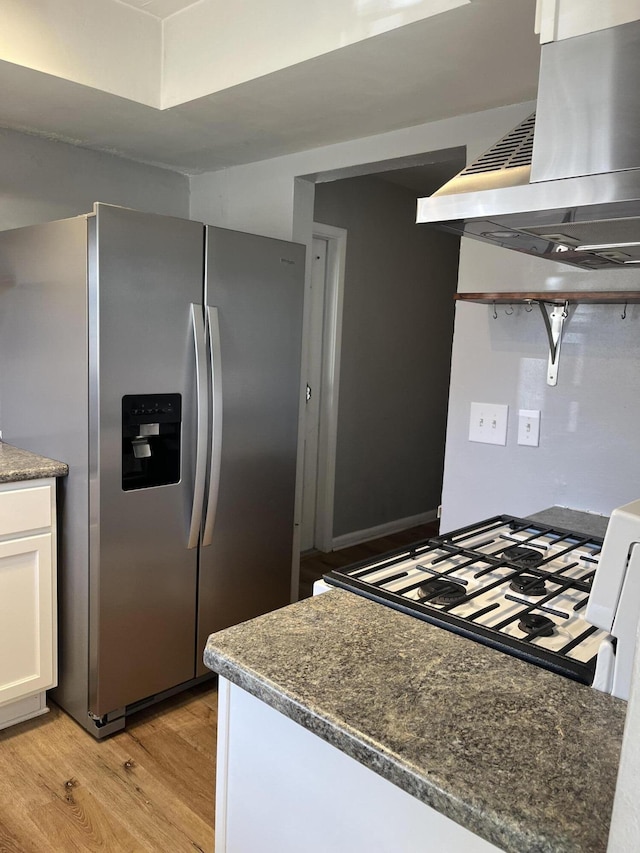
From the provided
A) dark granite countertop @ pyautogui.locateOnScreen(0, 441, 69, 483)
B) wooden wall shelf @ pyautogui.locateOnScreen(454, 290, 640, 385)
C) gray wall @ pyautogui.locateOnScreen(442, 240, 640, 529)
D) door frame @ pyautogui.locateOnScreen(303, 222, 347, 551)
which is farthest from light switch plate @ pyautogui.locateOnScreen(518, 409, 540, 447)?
door frame @ pyautogui.locateOnScreen(303, 222, 347, 551)

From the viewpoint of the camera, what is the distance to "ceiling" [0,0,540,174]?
1.69 m

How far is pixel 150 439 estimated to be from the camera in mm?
2295

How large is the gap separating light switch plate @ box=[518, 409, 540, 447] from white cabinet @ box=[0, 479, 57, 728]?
1596mm

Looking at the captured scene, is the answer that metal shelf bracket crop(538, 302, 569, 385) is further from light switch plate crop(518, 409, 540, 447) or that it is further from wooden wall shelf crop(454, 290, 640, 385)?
light switch plate crop(518, 409, 540, 447)

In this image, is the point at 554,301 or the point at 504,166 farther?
the point at 554,301

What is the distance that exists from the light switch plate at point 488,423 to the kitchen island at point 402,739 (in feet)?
3.85

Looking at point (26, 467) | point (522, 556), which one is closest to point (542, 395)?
point (522, 556)

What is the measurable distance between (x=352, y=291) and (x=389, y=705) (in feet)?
11.5

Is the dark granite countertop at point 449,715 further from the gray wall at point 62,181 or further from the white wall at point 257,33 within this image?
the gray wall at point 62,181

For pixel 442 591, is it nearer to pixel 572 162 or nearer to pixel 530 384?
pixel 572 162

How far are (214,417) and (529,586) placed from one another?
4.58 feet

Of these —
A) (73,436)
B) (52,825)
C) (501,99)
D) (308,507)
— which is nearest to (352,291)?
(308,507)

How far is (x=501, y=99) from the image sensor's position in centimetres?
212

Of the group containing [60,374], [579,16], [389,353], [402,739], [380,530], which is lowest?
[380,530]
